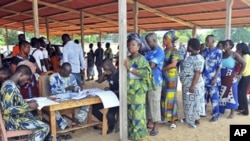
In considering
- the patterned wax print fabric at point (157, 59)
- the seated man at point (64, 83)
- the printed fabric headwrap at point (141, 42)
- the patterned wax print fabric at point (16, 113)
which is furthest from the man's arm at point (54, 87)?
the patterned wax print fabric at point (157, 59)

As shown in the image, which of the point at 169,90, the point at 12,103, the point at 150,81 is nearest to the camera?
the point at 12,103

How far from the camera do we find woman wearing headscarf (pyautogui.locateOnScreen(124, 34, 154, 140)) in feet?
12.3

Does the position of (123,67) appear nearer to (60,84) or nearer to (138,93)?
(138,93)

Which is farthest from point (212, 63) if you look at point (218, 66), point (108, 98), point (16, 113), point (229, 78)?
point (16, 113)

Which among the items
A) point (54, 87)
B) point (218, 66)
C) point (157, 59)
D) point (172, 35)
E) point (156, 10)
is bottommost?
point (54, 87)

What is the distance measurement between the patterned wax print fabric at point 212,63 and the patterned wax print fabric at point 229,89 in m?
0.21

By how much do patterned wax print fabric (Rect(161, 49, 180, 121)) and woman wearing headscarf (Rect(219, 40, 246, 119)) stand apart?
4.14 ft

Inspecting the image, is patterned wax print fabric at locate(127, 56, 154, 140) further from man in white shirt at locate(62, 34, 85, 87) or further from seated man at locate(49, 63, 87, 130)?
man in white shirt at locate(62, 34, 85, 87)

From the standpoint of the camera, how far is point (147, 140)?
13.1ft

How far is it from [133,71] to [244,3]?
4.82 metres

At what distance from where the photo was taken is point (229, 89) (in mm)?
5203

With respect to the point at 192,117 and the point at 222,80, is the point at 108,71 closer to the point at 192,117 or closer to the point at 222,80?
the point at 192,117

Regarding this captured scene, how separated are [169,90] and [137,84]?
0.91 meters

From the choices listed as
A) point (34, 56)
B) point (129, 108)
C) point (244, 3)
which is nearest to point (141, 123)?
point (129, 108)
